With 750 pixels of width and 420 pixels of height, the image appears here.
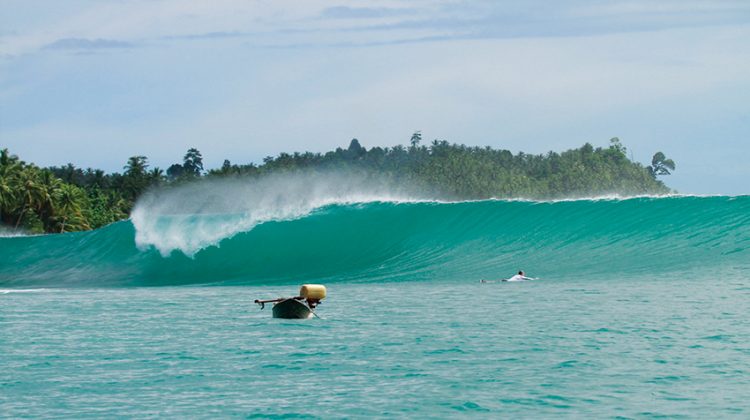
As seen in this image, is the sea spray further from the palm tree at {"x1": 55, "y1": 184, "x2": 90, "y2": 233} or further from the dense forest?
the dense forest

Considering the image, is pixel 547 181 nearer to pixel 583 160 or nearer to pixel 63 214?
pixel 583 160

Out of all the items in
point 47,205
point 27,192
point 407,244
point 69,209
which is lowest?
point 407,244

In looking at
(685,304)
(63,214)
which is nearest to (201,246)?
(685,304)

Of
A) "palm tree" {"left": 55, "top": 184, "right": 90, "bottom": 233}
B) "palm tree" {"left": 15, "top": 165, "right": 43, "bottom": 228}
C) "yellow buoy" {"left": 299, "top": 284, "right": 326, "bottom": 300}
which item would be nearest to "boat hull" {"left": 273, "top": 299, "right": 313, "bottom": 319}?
"yellow buoy" {"left": 299, "top": 284, "right": 326, "bottom": 300}

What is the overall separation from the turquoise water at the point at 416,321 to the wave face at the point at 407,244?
8 cm

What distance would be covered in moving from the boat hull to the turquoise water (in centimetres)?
41

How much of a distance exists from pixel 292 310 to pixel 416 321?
2.04 meters

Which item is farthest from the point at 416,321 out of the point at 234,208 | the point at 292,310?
the point at 234,208

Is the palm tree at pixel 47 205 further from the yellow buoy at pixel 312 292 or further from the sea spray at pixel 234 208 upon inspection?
the yellow buoy at pixel 312 292

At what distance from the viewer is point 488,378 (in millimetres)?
11117

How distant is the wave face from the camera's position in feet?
84.7

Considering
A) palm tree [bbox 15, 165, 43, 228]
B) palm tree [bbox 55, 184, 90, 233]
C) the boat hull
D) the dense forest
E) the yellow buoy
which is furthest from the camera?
the dense forest

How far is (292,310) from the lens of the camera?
55.1ft

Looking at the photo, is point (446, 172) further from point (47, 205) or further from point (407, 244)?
point (407, 244)
